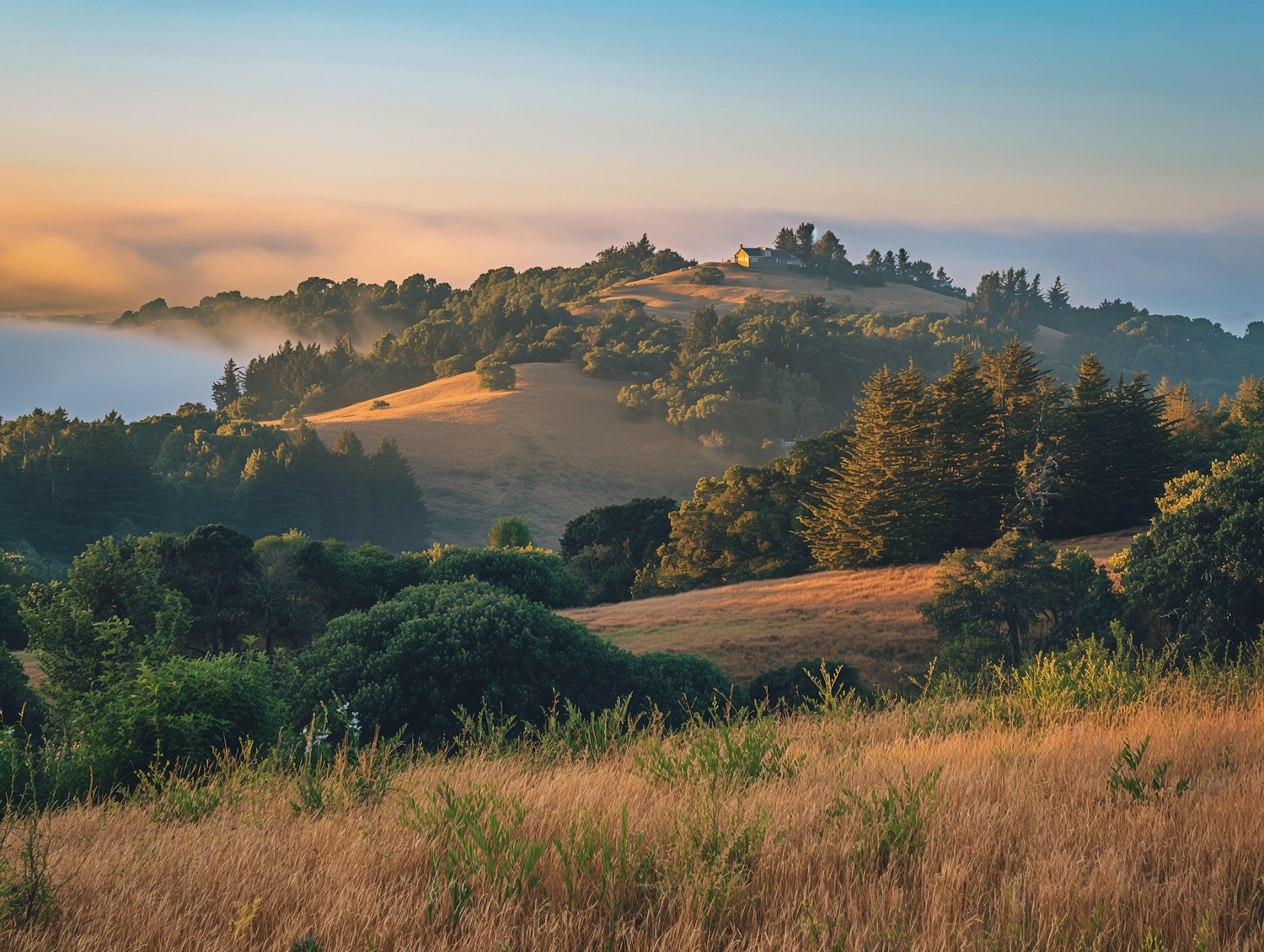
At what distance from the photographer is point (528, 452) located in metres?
99.4

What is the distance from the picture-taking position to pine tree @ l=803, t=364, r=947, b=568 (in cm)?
4394

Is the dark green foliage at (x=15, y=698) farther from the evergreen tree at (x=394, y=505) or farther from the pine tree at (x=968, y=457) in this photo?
the evergreen tree at (x=394, y=505)

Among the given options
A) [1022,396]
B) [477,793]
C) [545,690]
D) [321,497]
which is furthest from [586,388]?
[477,793]

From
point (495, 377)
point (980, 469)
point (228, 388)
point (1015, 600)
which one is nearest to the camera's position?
point (1015, 600)

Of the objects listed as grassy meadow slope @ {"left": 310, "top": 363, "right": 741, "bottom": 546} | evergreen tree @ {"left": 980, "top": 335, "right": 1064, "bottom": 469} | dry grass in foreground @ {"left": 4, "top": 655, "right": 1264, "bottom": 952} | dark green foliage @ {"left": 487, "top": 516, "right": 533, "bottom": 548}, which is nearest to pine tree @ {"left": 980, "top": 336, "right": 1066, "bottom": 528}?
evergreen tree @ {"left": 980, "top": 335, "right": 1064, "bottom": 469}

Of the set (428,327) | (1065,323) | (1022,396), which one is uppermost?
(1065,323)

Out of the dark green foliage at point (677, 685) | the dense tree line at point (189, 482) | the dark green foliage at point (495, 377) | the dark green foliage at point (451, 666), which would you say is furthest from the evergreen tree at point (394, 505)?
the dark green foliage at point (451, 666)

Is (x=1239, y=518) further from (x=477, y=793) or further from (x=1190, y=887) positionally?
(x=477, y=793)

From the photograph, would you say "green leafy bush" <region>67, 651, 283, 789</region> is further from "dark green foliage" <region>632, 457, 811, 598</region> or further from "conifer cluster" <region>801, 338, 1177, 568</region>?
"dark green foliage" <region>632, 457, 811, 598</region>

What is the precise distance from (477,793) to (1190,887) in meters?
3.15

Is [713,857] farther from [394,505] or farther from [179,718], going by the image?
[394,505]

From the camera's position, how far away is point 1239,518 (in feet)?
56.0

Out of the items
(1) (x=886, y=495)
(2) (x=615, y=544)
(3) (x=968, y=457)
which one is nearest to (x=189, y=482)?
(2) (x=615, y=544)

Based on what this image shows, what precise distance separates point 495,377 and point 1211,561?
10285 cm
